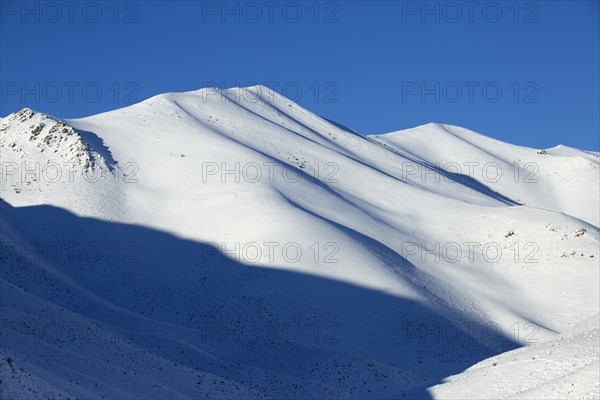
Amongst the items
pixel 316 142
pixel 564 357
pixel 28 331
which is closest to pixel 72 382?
pixel 28 331

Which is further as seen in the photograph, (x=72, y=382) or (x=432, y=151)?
(x=432, y=151)

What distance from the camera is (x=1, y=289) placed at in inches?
1361

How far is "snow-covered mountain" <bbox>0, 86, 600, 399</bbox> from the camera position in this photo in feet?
98.5


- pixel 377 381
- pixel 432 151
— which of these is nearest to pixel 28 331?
pixel 377 381

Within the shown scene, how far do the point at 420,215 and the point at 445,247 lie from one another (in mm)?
8039

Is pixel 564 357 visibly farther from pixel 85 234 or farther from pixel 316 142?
pixel 316 142

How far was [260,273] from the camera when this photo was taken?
4453 centimetres

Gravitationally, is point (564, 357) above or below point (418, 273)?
above

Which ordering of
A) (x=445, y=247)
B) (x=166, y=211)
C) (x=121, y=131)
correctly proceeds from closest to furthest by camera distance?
(x=166, y=211), (x=445, y=247), (x=121, y=131)

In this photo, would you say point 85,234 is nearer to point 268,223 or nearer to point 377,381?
point 268,223

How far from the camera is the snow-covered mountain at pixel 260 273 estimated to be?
30.0 m

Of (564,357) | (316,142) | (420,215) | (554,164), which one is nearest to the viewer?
(564,357)

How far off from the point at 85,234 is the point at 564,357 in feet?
120

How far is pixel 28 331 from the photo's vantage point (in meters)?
29.8
